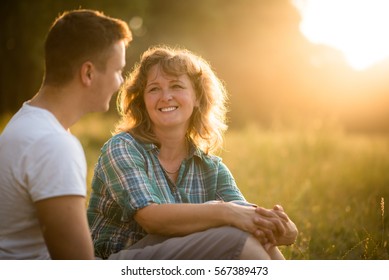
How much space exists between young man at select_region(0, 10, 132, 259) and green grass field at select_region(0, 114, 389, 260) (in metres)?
1.87

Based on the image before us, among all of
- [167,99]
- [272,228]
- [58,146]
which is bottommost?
[272,228]

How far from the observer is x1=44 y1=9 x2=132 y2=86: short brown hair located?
215 centimetres

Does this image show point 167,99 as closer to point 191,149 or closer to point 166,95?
point 166,95

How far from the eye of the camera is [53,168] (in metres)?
1.94

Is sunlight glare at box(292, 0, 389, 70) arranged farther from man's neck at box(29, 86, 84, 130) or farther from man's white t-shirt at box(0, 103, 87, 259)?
man's white t-shirt at box(0, 103, 87, 259)

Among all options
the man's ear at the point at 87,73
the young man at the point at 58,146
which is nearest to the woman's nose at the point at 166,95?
the young man at the point at 58,146

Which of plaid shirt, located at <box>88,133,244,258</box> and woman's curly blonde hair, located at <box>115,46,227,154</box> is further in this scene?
woman's curly blonde hair, located at <box>115,46,227,154</box>

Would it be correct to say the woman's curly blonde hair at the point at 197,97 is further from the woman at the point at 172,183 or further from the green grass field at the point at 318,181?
the green grass field at the point at 318,181

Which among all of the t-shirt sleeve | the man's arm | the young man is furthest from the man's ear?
the man's arm

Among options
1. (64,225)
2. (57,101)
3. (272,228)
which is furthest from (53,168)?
(272,228)

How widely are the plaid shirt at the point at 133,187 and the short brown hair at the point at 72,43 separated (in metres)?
0.73

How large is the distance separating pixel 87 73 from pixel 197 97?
1288 millimetres

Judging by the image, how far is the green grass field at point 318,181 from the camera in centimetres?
419

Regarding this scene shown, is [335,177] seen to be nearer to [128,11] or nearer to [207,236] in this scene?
[207,236]
